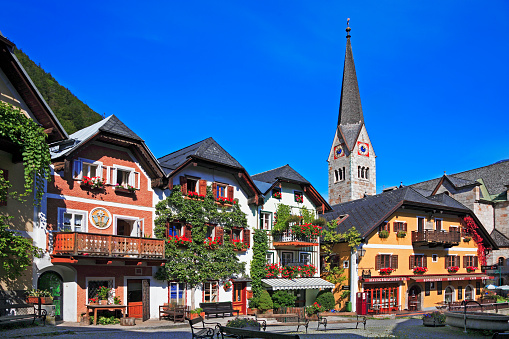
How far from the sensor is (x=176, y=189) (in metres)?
28.1

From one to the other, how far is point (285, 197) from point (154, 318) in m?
12.7

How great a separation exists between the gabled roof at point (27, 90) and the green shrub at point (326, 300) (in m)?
19.6

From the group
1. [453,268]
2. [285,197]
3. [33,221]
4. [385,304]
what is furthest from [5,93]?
[453,268]

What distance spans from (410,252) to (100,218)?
80.0ft

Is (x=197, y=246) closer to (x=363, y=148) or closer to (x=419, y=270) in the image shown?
(x=419, y=270)

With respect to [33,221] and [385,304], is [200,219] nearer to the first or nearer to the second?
[33,221]

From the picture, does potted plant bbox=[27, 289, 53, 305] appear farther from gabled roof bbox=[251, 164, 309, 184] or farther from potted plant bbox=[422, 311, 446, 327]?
potted plant bbox=[422, 311, 446, 327]

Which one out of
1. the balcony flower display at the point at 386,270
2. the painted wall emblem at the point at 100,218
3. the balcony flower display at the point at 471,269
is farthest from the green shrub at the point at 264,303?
the balcony flower display at the point at 471,269

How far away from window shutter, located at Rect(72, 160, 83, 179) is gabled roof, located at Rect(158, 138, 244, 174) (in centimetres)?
489

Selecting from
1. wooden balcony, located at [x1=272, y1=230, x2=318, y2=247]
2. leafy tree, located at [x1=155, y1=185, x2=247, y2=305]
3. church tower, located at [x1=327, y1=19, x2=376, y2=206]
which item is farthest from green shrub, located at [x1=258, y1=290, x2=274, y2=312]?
church tower, located at [x1=327, y1=19, x2=376, y2=206]

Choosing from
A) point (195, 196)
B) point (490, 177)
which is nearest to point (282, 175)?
point (195, 196)

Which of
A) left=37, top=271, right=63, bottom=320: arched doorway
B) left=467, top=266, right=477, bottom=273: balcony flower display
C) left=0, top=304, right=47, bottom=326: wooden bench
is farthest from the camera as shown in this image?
left=467, top=266, right=477, bottom=273: balcony flower display

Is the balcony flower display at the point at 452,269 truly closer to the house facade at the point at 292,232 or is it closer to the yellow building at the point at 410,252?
the yellow building at the point at 410,252

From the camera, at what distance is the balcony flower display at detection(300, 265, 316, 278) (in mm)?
33562
